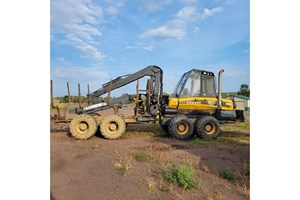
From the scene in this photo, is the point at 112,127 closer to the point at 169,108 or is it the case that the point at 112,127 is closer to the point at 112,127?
the point at 112,127

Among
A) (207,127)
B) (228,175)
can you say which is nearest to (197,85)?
(207,127)

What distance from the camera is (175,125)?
18.0 ft

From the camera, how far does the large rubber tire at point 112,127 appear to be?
210 inches

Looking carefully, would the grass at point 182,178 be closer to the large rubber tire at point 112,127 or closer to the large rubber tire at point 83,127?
the large rubber tire at point 112,127

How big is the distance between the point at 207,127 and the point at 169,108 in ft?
3.46

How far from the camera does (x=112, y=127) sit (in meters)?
5.42

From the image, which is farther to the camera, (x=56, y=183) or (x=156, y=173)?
(x=156, y=173)

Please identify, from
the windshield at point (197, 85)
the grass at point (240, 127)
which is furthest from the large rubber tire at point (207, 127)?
the grass at point (240, 127)

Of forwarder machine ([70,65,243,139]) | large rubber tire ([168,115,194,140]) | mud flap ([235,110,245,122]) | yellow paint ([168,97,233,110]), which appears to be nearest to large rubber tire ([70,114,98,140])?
forwarder machine ([70,65,243,139])
